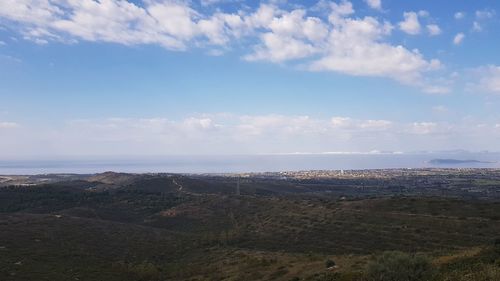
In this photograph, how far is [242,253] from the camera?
47.9 m

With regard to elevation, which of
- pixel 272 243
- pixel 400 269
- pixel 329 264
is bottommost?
pixel 272 243

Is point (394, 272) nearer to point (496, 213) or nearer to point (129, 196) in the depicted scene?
point (496, 213)

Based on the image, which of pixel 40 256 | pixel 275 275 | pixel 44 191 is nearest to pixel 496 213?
pixel 275 275

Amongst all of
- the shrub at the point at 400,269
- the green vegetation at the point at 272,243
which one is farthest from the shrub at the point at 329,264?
the shrub at the point at 400,269

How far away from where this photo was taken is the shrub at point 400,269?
70.4ft

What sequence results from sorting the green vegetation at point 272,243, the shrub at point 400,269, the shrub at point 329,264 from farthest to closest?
the shrub at point 329,264 → the green vegetation at point 272,243 → the shrub at point 400,269

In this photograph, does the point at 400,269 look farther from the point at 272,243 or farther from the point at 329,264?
the point at 272,243

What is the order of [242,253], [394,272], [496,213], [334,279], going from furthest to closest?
1. [496,213]
2. [242,253]
3. [334,279]
4. [394,272]

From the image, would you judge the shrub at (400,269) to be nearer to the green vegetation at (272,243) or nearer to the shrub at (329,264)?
the green vegetation at (272,243)

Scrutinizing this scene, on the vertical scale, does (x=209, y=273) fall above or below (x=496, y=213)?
below

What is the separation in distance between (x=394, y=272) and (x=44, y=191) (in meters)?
113

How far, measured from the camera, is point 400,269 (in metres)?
21.9

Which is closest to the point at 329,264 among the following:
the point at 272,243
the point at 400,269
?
the point at 400,269

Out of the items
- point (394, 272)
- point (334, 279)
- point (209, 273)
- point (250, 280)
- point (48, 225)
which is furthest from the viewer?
point (48, 225)
